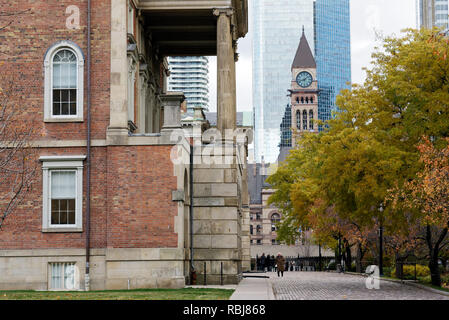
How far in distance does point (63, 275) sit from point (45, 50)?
28.7 feet

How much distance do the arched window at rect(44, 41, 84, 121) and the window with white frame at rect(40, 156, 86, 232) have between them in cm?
178

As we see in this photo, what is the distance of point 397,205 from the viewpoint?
98.0 ft

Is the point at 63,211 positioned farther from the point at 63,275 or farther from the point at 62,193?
the point at 63,275

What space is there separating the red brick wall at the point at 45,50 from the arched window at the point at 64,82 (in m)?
0.22

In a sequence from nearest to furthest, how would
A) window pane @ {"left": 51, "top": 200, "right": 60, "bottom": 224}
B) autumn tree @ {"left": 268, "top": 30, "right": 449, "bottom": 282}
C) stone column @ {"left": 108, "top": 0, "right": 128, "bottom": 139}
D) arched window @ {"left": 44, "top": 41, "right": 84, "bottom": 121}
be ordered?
window pane @ {"left": 51, "top": 200, "right": 60, "bottom": 224} → stone column @ {"left": 108, "top": 0, "right": 128, "bottom": 139} → arched window @ {"left": 44, "top": 41, "right": 84, "bottom": 121} → autumn tree @ {"left": 268, "top": 30, "right": 449, "bottom": 282}

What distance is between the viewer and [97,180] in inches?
1104

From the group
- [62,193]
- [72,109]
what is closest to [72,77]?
[72,109]

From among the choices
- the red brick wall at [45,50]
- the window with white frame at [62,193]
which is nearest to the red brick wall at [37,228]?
the window with white frame at [62,193]

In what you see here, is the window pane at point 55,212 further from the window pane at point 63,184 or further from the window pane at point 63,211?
the window pane at point 63,184

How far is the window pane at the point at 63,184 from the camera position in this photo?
92.1ft


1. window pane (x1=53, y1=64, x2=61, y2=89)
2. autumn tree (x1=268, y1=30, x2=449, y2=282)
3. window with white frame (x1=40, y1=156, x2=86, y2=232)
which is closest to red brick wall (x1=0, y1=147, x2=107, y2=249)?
window with white frame (x1=40, y1=156, x2=86, y2=232)

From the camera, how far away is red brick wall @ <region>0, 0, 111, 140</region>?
2847 cm

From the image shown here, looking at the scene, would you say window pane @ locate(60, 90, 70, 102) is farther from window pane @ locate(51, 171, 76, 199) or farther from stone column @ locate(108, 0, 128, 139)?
window pane @ locate(51, 171, 76, 199)
